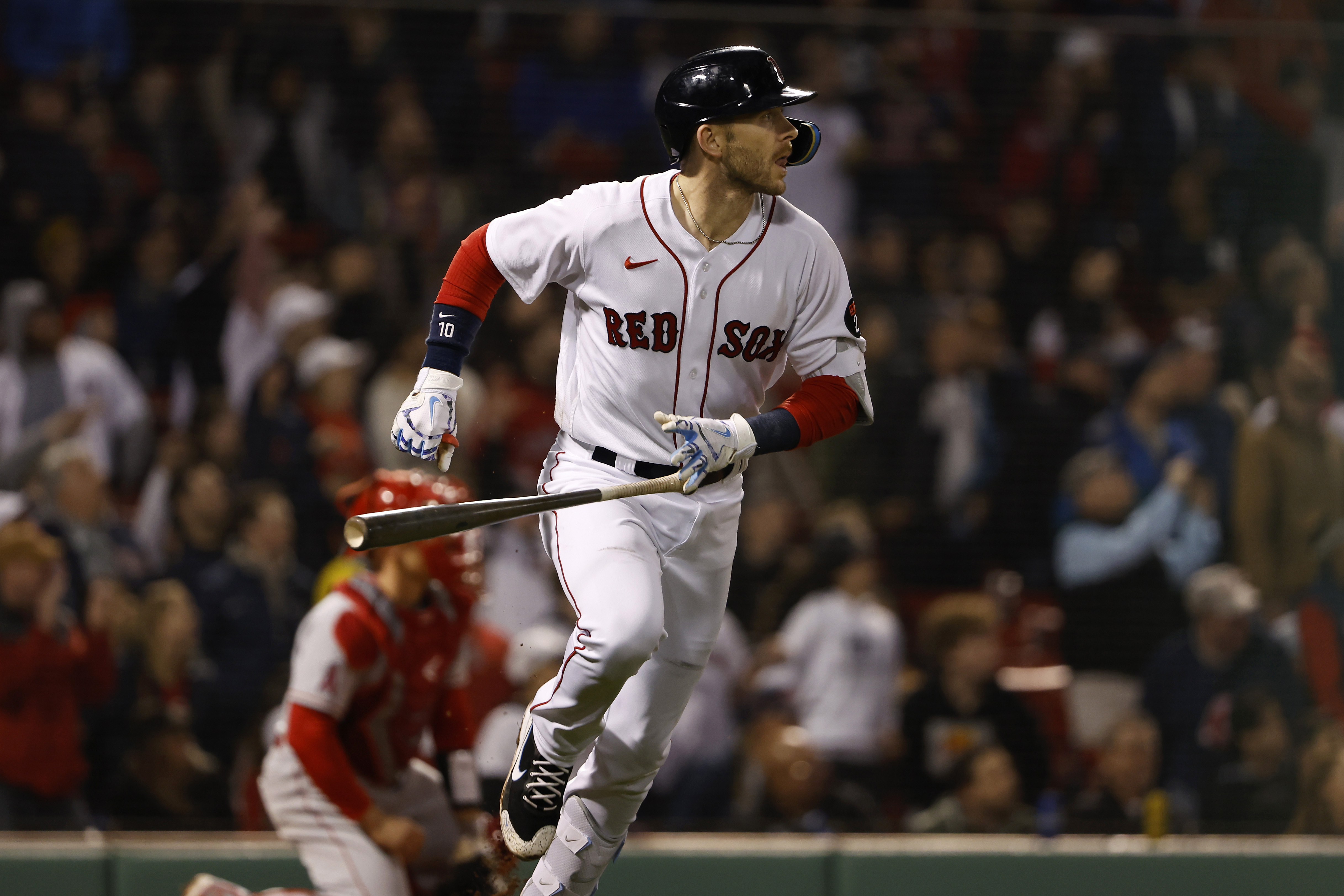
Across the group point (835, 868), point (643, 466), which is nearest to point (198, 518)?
point (835, 868)

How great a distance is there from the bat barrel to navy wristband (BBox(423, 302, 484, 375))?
0.99ft

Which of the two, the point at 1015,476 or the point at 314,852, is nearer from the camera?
the point at 314,852

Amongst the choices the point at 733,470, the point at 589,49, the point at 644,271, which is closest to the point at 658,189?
the point at 644,271

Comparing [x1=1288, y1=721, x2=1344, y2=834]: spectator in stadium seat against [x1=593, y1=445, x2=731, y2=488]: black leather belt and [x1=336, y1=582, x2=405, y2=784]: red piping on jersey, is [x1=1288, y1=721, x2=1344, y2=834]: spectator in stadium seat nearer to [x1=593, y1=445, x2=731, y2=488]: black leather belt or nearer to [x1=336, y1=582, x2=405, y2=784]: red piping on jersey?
[x1=336, y1=582, x2=405, y2=784]: red piping on jersey

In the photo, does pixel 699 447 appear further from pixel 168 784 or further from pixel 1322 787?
pixel 1322 787

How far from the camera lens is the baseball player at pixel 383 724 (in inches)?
148

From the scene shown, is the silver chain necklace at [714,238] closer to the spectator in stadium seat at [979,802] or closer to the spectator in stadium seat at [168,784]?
the spectator in stadium seat at [979,802]

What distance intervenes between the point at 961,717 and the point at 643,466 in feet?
9.37

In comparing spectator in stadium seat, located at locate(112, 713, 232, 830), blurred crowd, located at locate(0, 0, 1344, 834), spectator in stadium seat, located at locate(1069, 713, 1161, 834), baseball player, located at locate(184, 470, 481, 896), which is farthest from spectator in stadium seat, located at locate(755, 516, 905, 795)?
spectator in stadium seat, located at locate(112, 713, 232, 830)

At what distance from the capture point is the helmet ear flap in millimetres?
2959

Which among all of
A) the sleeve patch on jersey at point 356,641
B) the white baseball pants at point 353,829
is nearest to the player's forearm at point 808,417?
the sleeve patch on jersey at point 356,641

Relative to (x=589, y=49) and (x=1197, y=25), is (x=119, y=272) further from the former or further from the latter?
(x=1197, y=25)

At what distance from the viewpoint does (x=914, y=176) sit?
621 centimetres

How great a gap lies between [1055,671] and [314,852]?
9.60ft
